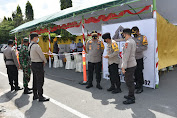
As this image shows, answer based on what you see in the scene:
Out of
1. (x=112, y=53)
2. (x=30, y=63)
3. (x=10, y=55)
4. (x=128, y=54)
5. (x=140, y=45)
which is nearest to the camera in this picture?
(x=128, y=54)

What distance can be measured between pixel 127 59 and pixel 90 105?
157cm

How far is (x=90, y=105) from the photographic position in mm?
3893

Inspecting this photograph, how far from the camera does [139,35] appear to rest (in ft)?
15.8

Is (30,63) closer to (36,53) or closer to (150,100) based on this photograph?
(36,53)

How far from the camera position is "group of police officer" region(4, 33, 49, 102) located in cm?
420

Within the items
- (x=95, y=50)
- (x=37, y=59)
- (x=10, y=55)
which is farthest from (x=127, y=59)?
(x=10, y=55)

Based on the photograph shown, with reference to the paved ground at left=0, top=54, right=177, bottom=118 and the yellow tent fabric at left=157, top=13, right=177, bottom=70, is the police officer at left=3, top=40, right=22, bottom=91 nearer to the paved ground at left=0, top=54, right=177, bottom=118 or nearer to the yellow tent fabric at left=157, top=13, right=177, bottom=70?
the paved ground at left=0, top=54, right=177, bottom=118

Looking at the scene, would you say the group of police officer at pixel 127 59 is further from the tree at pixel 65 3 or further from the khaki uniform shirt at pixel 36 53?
the tree at pixel 65 3

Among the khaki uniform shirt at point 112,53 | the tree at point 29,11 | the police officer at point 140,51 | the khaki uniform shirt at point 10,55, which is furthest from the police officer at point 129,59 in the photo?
the tree at point 29,11

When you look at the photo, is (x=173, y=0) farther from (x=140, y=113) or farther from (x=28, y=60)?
(x=28, y=60)

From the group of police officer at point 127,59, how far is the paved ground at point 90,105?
0.34 meters

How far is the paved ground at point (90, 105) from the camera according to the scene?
337 centimetres

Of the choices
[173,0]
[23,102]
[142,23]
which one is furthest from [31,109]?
[173,0]

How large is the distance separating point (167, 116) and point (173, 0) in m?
5.93
